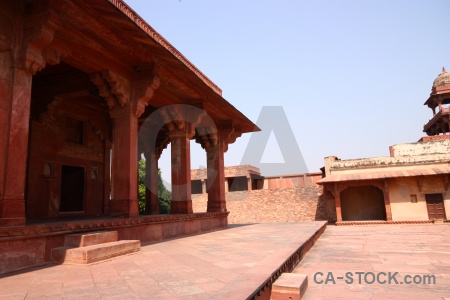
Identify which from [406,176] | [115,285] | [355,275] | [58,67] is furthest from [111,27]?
[406,176]

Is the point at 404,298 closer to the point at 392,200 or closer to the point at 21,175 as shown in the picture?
the point at 21,175

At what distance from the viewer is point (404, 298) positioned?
364 centimetres

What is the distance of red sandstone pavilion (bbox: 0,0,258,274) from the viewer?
15.0ft

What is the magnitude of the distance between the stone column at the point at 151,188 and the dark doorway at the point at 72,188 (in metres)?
2.59

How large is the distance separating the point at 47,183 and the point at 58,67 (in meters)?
3.36

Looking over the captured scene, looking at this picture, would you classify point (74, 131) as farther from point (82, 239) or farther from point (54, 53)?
point (82, 239)

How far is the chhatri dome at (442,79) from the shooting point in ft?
97.3

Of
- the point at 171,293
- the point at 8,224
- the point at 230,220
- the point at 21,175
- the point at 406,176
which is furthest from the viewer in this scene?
the point at 230,220

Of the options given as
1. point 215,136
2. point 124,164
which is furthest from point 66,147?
point 215,136

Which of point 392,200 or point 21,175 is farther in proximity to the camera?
point 392,200

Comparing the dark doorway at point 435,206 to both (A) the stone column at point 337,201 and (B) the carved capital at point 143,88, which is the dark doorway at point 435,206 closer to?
(A) the stone column at point 337,201

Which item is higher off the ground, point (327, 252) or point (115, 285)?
point (115, 285)

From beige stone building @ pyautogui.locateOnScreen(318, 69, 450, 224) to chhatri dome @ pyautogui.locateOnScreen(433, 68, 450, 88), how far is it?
9244 millimetres

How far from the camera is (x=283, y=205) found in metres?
25.1
